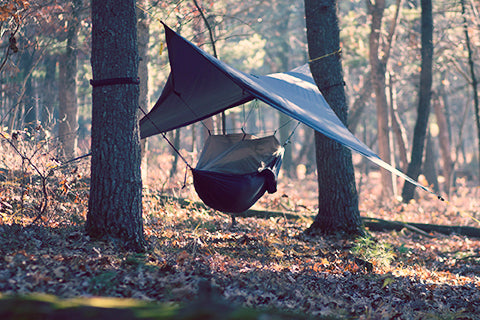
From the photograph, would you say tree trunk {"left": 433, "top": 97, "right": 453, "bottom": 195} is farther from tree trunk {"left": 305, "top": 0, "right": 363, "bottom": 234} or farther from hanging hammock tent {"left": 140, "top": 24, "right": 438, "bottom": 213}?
hanging hammock tent {"left": 140, "top": 24, "right": 438, "bottom": 213}

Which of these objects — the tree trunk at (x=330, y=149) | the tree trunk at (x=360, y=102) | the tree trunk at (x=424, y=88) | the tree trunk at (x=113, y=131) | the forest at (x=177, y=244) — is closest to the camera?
the forest at (x=177, y=244)

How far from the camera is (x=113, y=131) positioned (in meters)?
3.61

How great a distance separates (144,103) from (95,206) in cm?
498

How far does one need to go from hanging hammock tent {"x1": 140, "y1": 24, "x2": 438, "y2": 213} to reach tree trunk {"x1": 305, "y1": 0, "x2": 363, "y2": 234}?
31cm

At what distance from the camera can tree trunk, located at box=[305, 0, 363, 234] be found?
17.7ft

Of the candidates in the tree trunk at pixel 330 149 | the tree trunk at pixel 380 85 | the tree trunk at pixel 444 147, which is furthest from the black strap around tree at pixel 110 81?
the tree trunk at pixel 444 147

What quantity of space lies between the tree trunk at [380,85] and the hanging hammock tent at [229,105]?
18.8ft

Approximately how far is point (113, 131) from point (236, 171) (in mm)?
1743

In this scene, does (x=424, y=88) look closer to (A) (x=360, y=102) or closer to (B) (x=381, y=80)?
(B) (x=381, y=80)

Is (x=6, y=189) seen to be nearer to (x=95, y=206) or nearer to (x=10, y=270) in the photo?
(x=95, y=206)

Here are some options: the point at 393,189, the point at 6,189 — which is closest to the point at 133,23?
the point at 6,189

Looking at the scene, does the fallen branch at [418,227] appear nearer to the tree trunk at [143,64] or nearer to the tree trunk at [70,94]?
the tree trunk at [143,64]

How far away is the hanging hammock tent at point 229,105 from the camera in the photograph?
13.3ft

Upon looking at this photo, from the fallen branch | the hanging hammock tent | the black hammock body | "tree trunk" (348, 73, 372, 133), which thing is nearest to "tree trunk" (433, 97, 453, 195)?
"tree trunk" (348, 73, 372, 133)
